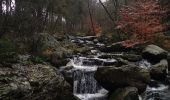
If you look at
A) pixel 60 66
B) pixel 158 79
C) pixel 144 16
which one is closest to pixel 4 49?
pixel 60 66

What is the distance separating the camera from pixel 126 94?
10.8 meters

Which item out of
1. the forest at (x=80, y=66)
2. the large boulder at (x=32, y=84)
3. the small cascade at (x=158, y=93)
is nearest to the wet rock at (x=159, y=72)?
the forest at (x=80, y=66)

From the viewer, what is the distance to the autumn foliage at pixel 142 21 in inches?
845

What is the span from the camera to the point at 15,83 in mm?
9406

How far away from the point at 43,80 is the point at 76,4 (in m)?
34.2

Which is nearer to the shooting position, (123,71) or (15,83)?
(15,83)

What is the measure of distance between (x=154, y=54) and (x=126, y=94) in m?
6.59

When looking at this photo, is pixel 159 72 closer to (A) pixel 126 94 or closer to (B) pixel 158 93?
(B) pixel 158 93

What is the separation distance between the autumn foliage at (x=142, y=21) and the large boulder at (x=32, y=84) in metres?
10.7

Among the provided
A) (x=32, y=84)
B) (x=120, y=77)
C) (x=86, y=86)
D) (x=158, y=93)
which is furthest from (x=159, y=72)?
(x=32, y=84)

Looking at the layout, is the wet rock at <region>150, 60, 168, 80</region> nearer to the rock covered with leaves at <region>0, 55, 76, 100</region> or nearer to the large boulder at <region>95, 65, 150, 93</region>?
the large boulder at <region>95, 65, 150, 93</region>

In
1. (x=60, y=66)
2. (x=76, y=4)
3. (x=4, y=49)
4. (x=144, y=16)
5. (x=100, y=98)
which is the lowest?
(x=100, y=98)

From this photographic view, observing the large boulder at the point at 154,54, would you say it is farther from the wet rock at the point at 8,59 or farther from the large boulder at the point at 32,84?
the wet rock at the point at 8,59

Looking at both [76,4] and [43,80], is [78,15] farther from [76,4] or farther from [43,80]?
[43,80]
